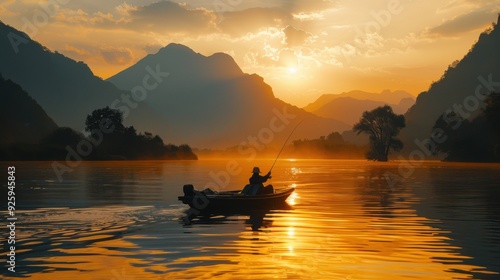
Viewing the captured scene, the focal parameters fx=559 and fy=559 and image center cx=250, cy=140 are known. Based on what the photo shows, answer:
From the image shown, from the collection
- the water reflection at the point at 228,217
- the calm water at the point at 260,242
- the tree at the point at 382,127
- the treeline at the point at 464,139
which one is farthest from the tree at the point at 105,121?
the water reflection at the point at 228,217

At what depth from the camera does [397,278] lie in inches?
591

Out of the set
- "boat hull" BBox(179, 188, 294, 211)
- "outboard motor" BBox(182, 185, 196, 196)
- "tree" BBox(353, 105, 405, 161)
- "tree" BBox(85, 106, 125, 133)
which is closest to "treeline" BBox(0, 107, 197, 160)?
"tree" BBox(85, 106, 125, 133)

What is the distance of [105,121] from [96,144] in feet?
25.9

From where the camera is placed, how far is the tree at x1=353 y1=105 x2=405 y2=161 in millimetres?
173250

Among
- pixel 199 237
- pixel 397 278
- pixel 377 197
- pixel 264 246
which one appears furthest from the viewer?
pixel 377 197

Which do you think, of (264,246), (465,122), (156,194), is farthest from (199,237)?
(465,122)

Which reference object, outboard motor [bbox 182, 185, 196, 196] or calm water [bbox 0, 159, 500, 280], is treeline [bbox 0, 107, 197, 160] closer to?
calm water [bbox 0, 159, 500, 280]

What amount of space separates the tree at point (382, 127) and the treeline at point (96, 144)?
234 feet

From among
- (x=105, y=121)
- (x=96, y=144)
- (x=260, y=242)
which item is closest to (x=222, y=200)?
(x=260, y=242)

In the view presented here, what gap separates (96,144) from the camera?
17038 cm

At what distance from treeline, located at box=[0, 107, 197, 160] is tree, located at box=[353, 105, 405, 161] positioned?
234ft

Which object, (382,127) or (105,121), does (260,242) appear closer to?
(105,121)

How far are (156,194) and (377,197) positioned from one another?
17686mm

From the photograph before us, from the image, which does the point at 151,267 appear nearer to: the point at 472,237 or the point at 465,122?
the point at 472,237
